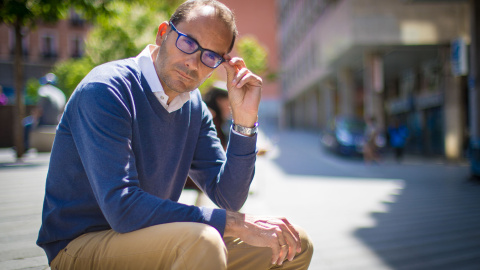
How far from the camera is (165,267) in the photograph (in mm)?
1425

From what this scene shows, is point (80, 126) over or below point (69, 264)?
over

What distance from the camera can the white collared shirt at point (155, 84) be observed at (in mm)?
1812

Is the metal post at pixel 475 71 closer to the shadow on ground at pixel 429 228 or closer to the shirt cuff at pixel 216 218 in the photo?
the shadow on ground at pixel 429 228

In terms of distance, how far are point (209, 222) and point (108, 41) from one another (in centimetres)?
2518

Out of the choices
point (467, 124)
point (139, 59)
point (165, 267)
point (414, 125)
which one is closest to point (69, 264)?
point (165, 267)

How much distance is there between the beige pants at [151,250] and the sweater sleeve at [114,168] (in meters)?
0.06

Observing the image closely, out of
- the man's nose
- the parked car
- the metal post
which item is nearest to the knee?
the man's nose

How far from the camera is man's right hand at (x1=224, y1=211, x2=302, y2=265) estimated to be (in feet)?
5.22

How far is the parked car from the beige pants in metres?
14.7

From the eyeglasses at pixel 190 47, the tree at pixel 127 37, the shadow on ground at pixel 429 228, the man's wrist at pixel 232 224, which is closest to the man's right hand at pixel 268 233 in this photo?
the man's wrist at pixel 232 224

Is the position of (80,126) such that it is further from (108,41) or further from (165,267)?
(108,41)

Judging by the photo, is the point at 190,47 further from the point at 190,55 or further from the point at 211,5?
the point at 211,5

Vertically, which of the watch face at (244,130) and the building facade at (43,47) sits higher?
the building facade at (43,47)

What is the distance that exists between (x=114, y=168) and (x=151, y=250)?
33 centimetres
